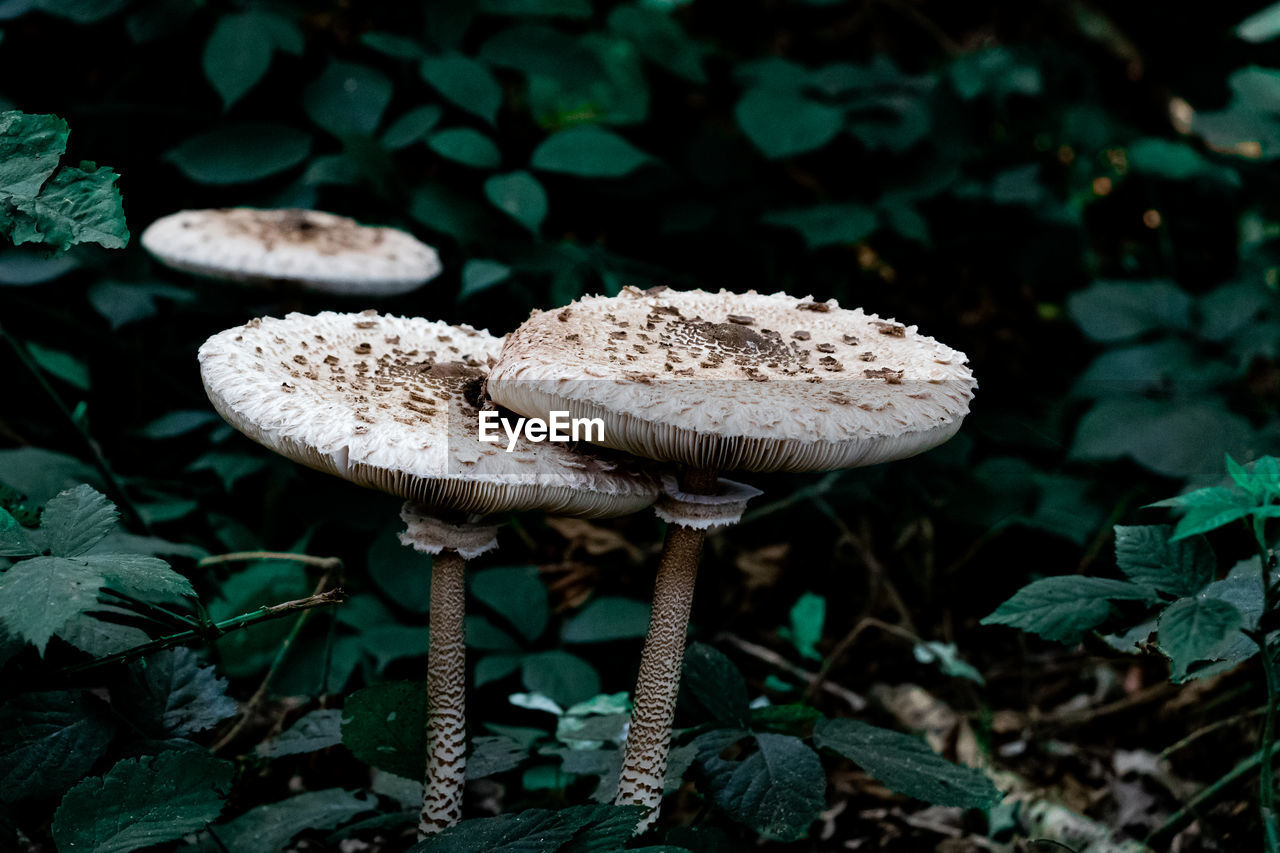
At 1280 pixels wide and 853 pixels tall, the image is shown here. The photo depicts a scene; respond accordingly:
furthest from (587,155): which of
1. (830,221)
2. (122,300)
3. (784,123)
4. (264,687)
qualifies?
(264,687)

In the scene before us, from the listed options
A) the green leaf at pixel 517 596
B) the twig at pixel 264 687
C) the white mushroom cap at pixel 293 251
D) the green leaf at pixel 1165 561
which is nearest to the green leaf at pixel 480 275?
the white mushroom cap at pixel 293 251

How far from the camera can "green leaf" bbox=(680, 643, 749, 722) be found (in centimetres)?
218

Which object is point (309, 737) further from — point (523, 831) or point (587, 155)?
point (587, 155)

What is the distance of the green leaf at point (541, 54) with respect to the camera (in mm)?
4055

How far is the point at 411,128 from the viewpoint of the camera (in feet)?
12.7

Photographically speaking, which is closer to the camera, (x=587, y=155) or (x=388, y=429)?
(x=388, y=429)

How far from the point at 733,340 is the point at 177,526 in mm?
2461

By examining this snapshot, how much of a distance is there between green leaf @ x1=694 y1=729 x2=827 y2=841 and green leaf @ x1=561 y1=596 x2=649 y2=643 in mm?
870

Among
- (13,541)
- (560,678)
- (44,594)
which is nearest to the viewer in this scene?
(44,594)

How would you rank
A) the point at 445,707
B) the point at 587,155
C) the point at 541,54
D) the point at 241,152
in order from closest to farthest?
the point at 445,707, the point at 587,155, the point at 241,152, the point at 541,54

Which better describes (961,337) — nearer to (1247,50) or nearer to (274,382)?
(1247,50)

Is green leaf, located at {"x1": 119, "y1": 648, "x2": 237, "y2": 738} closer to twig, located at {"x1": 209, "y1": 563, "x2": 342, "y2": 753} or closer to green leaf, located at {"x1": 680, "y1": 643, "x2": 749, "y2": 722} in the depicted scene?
twig, located at {"x1": 209, "y1": 563, "x2": 342, "y2": 753}

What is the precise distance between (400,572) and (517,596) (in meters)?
0.52

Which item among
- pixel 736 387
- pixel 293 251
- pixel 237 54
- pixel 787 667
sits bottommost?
pixel 787 667
